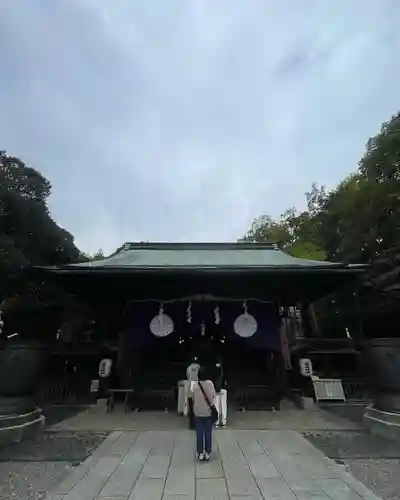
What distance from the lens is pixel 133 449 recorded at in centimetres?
601

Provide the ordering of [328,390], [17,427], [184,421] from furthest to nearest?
[328,390], [184,421], [17,427]

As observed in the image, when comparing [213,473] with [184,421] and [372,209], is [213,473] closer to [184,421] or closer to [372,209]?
[184,421]

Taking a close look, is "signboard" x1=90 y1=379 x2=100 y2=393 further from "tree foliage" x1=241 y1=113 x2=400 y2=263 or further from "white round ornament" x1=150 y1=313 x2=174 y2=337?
"tree foliage" x1=241 y1=113 x2=400 y2=263

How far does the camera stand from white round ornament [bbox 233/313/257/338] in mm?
10108

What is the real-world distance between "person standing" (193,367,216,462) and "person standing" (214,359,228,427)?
205 centimetres

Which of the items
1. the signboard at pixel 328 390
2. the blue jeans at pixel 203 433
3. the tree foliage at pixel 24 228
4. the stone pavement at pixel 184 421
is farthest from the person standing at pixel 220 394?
the tree foliage at pixel 24 228

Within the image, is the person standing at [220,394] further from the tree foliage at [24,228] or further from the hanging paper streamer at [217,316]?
the tree foliage at [24,228]

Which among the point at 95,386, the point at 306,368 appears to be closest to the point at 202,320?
the point at 306,368

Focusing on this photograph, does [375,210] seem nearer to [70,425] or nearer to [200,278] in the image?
[200,278]

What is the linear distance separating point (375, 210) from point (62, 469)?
16.9 m

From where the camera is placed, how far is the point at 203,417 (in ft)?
16.7

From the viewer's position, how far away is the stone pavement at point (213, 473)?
4008 mm

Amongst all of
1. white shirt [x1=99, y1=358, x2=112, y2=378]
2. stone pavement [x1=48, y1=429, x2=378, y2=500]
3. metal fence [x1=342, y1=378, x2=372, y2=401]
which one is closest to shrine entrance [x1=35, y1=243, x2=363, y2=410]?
white shirt [x1=99, y1=358, x2=112, y2=378]

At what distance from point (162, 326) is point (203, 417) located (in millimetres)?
5127
